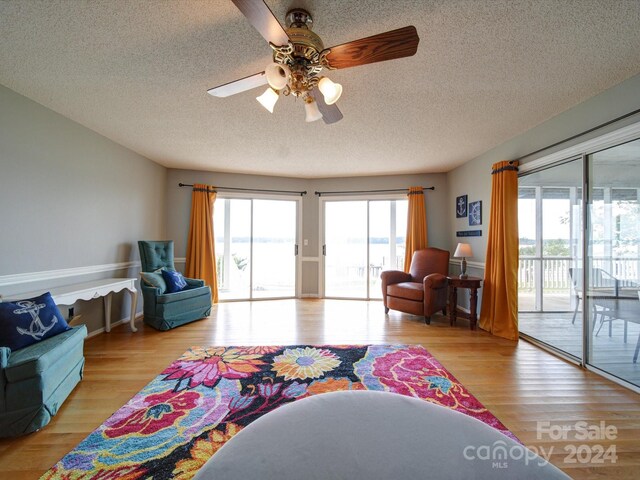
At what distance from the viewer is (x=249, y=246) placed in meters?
5.16

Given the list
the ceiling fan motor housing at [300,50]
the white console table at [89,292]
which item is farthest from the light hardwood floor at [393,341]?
the ceiling fan motor housing at [300,50]

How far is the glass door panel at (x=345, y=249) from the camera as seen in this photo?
5297mm

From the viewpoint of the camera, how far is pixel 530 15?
5.04ft

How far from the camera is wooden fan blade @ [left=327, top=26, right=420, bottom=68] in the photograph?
1.33m

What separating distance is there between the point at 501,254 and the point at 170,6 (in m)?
3.92

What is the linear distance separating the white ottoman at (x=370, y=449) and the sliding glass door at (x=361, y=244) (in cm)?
480

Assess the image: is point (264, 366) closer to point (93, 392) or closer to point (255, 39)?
point (93, 392)

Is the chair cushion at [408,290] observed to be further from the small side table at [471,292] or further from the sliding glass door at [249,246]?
the sliding glass door at [249,246]

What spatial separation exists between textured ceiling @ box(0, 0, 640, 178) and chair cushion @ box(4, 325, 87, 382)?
2045 millimetres

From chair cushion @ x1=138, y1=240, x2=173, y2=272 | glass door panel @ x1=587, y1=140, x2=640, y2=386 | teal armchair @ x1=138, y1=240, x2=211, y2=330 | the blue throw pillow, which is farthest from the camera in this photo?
chair cushion @ x1=138, y1=240, x2=173, y2=272

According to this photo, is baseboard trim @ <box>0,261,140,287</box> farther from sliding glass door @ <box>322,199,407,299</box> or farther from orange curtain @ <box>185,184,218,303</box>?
sliding glass door @ <box>322,199,407,299</box>

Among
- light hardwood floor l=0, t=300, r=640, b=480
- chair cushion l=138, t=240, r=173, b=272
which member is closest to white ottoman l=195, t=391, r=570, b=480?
light hardwood floor l=0, t=300, r=640, b=480

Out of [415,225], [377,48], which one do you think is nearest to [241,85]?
→ [377,48]

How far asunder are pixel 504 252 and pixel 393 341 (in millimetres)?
1781
